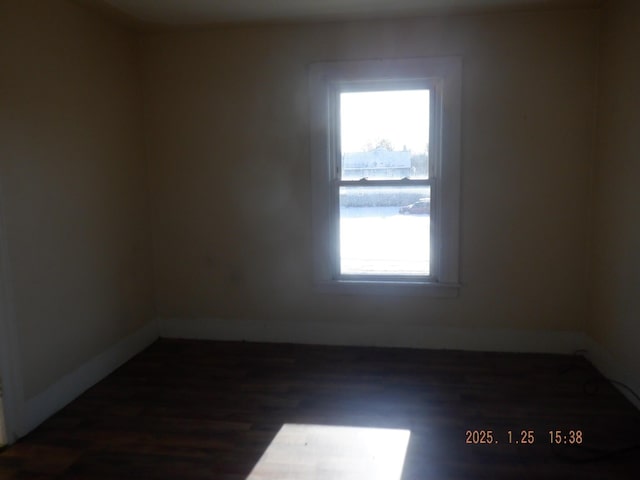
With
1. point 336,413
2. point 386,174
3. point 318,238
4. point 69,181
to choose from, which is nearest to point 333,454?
point 336,413

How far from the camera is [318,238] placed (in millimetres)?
3750

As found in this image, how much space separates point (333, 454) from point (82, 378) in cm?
177

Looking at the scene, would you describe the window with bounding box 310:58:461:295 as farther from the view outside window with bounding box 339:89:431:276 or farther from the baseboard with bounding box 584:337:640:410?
the baseboard with bounding box 584:337:640:410

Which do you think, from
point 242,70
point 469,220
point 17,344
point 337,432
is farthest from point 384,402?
point 242,70

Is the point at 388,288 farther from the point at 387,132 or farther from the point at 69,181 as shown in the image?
the point at 69,181

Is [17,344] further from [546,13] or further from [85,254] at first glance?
[546,13]

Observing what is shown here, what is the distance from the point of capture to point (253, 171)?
377cm

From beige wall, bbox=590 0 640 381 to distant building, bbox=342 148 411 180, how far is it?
1.32m

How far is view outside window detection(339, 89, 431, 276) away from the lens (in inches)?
141

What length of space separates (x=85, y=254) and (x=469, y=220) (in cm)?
268

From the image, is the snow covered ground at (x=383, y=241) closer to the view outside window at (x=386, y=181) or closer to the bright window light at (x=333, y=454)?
the view outside window at (x=386, y=181)

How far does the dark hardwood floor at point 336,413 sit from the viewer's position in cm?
232
